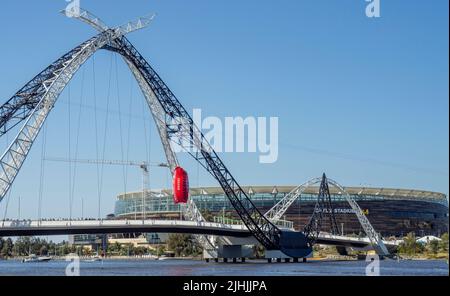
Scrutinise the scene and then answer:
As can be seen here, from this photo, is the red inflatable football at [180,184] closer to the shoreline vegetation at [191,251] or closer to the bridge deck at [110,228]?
the bridge deck at [110,228]

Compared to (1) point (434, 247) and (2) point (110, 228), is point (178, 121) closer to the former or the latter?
(2) point (110, 228)

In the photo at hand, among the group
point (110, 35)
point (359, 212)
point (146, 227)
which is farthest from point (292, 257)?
point (359, 212)

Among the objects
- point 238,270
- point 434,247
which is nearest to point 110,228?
point 238,270

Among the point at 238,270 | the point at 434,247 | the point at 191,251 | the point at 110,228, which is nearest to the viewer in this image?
the point at 238,270

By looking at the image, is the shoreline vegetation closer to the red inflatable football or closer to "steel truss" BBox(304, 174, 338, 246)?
"steel truss" BBox(304, 174, 338, 246)

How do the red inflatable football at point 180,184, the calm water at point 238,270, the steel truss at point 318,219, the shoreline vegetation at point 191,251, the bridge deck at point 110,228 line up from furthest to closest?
the shoreline vegetation at point 191,251 < the steel truss at point 318,219 < the red inflatable football at point 180,184 < the bridge deck at point 110,228 < the calm water at point 238,270

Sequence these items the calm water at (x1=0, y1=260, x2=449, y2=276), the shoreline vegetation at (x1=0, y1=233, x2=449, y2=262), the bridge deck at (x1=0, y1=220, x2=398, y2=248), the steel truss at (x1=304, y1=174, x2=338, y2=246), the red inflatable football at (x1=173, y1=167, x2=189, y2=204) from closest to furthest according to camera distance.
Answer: the calm water at (x1=0, y1=260, x2=449, y2=276), the bridge deck at (x1=0, y1=220, x2=398, y2=248), the red inflatable football at (x1=173, y1=167, x2=189, y2=204), the steel truss at (x1=304, y1=174, x2=338, y2=246), the shoreline vegetation at (x1=0, y1=233, x2=449, y2=262)

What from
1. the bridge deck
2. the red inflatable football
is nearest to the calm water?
the bridge deck

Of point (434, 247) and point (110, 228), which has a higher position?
point (110, 228)

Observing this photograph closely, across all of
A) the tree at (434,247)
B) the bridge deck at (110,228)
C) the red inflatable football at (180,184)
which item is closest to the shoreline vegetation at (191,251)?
the tree at (434,247)

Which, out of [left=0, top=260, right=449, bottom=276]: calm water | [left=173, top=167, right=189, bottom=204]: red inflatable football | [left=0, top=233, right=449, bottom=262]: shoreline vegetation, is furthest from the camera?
[left=0, top=233, right=449, bottom=262]: shoreline vegetation

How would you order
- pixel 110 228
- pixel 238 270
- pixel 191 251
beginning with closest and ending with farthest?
pixel 238 270
pixel 110 228
pixel 191 251
